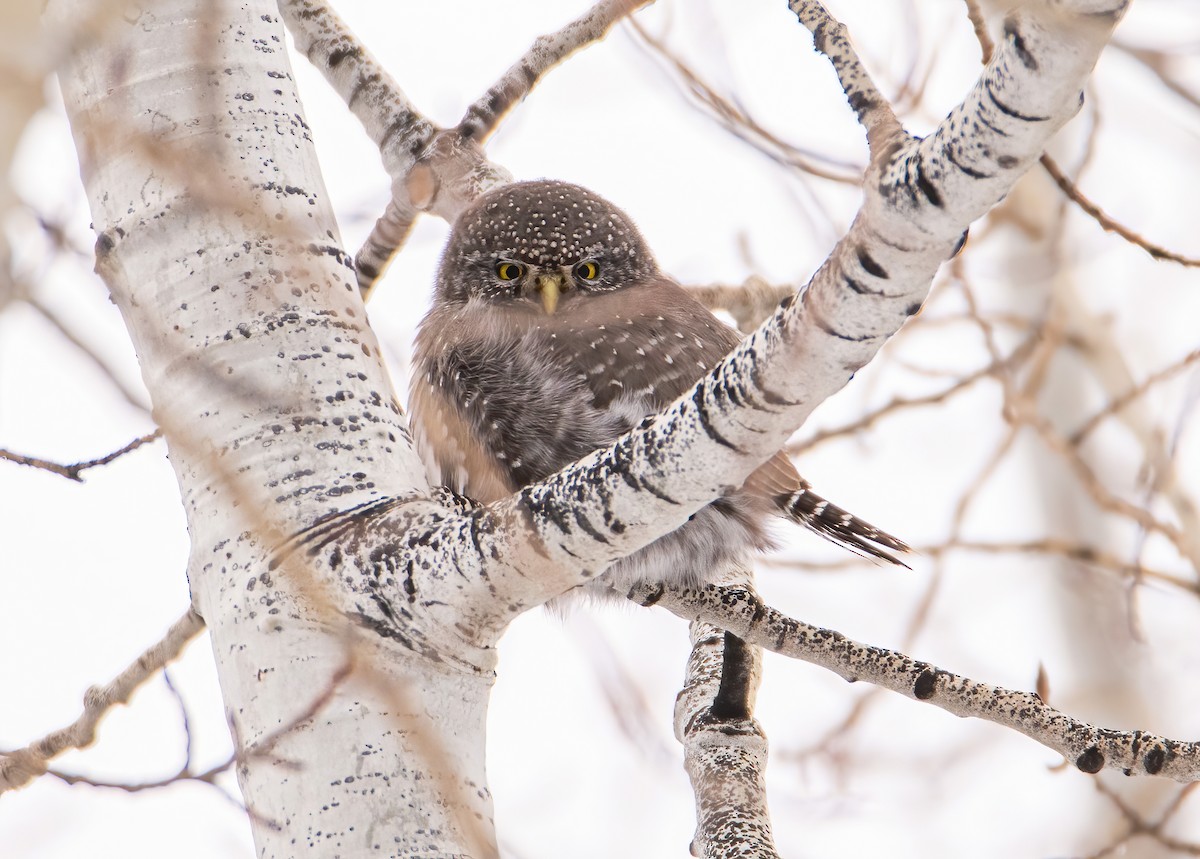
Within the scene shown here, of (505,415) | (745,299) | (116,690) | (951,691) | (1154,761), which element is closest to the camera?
(1154,761)

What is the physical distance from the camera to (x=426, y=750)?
1.25 metres

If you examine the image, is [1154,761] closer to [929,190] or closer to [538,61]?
[929,190]

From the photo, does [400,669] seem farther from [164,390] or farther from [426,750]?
[164,390]

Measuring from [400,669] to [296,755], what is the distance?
0.19 meters

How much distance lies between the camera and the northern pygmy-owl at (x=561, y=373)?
2.79 m

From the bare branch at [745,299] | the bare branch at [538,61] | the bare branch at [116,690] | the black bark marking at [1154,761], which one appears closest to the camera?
the black bark marking at [1154,761]

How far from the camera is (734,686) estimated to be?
2766 millimetres

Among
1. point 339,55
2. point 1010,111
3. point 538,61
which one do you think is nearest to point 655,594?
point 538,61

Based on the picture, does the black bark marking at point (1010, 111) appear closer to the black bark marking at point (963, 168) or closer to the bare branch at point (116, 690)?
the black bark marking at point (963, 168)

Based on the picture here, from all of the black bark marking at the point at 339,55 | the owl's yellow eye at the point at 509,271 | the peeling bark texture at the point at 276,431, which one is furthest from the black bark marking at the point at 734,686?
the black bark marking at the point at 339,55

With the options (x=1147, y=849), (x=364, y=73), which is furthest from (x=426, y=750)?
(x=364, y=73)

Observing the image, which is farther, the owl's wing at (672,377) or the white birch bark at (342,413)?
the owl's wing at (672,377)

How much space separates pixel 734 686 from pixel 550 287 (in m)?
1.19

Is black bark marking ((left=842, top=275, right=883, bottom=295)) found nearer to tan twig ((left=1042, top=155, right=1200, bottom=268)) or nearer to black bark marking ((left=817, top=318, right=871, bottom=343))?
black bark marking ((left=817, top=318, right=871, bottom=343))
